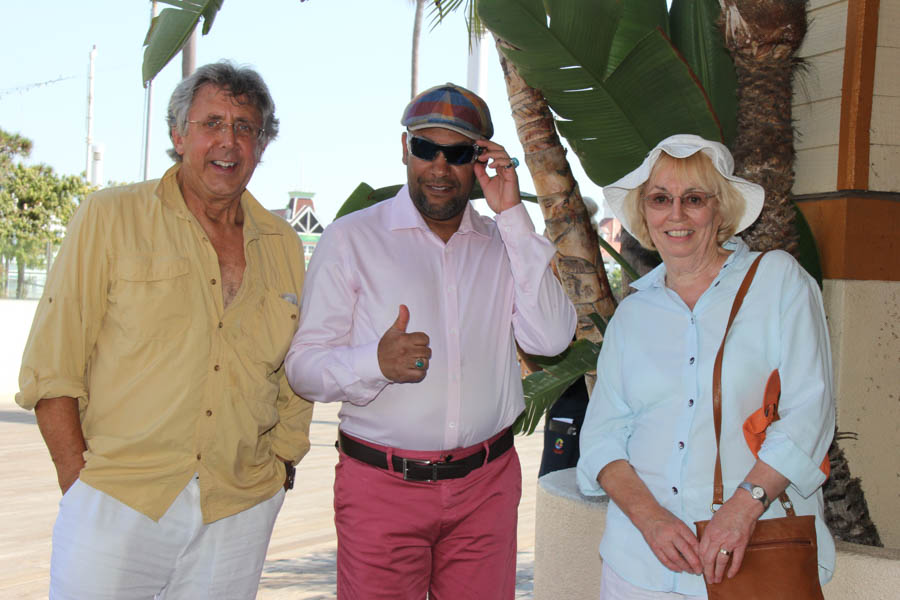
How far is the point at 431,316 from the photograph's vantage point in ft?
8.98

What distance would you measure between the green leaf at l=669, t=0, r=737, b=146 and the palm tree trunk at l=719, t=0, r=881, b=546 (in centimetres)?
53

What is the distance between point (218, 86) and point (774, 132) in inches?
98.0

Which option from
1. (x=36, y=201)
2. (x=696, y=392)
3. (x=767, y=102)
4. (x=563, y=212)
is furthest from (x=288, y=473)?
(x=36, y=201)

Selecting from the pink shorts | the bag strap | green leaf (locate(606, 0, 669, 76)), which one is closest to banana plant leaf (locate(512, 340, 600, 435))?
green leaf (locate(606, 0, 669, 76))

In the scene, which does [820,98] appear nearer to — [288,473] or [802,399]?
[802,399]

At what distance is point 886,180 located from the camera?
160 inches

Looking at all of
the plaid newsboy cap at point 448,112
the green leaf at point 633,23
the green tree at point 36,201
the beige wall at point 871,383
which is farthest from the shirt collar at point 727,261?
the green tree at point 36,201

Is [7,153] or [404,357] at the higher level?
[7,153]

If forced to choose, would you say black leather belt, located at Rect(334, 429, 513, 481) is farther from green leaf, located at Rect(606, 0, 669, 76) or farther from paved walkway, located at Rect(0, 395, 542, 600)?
paved walkway, located at Rect(0, 395, 542, 600)

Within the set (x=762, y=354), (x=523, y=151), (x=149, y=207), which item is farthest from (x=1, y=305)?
(x=762, y=354)

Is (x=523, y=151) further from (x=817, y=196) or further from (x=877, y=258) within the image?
(x=877, y=258)

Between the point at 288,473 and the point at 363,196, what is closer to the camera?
the point at 288,473

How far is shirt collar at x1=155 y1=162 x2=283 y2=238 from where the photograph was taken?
2684 millimetres

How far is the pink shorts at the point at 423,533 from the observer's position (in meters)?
2.65
